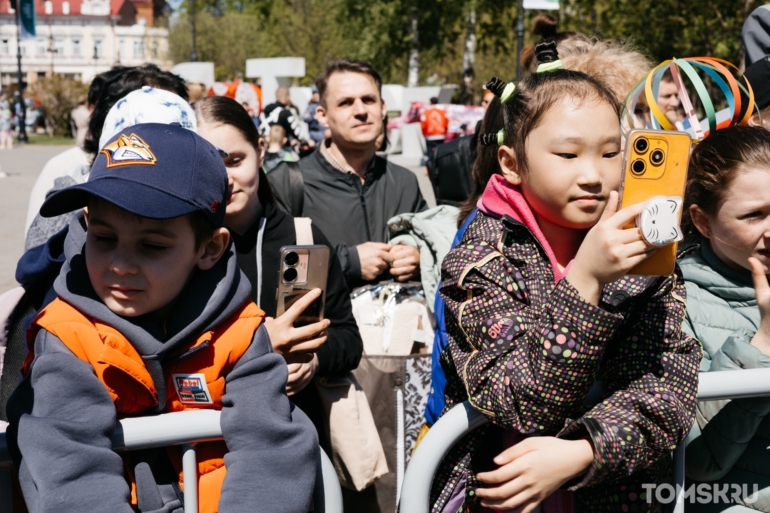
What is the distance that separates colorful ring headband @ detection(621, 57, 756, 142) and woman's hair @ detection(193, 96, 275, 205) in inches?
51.9

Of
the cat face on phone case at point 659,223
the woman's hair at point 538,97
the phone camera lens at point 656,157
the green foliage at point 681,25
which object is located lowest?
the cat face on phone case at point 659,223

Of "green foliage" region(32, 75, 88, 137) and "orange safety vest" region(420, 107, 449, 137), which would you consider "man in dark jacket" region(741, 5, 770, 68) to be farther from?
"green foliage" region(32, 75, 88, 137)

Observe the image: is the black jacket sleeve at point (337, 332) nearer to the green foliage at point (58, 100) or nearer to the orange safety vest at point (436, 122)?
the orange safety vest at point (436, 122)

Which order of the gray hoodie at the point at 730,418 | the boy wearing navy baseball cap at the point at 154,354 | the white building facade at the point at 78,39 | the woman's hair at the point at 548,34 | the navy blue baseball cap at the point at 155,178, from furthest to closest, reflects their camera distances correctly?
the white building facade at the point at 78,39, the woman's hair at the point at 548,34, the gray hoodie at the point at 730,418, the navy blue baseball cap at the point at 155,178, the boy wearing navy baseball cap at the point at 154,354

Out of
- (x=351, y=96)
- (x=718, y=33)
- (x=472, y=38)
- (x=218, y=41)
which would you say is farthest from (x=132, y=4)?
(x=351, y=96)

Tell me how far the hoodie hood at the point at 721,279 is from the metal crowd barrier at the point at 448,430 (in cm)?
45

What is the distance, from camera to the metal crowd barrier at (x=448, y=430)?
6.22ft

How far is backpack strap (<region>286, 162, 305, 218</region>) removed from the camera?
4.02m

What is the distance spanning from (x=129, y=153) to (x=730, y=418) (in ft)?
5.34

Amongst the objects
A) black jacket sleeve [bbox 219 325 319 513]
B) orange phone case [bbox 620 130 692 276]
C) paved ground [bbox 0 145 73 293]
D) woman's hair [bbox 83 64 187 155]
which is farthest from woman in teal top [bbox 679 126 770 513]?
paved ground [bbox 0 145 73 293]

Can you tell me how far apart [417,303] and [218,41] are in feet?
186

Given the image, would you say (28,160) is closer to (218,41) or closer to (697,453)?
(697,453)

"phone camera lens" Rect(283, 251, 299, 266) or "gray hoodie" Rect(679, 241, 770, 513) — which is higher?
"phone camera lens" Rect(283, 251, 299, 266)

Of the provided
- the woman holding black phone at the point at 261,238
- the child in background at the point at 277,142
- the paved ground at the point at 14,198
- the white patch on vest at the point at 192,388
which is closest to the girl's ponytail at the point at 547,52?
the woman holding black phone at the point at 261,238
